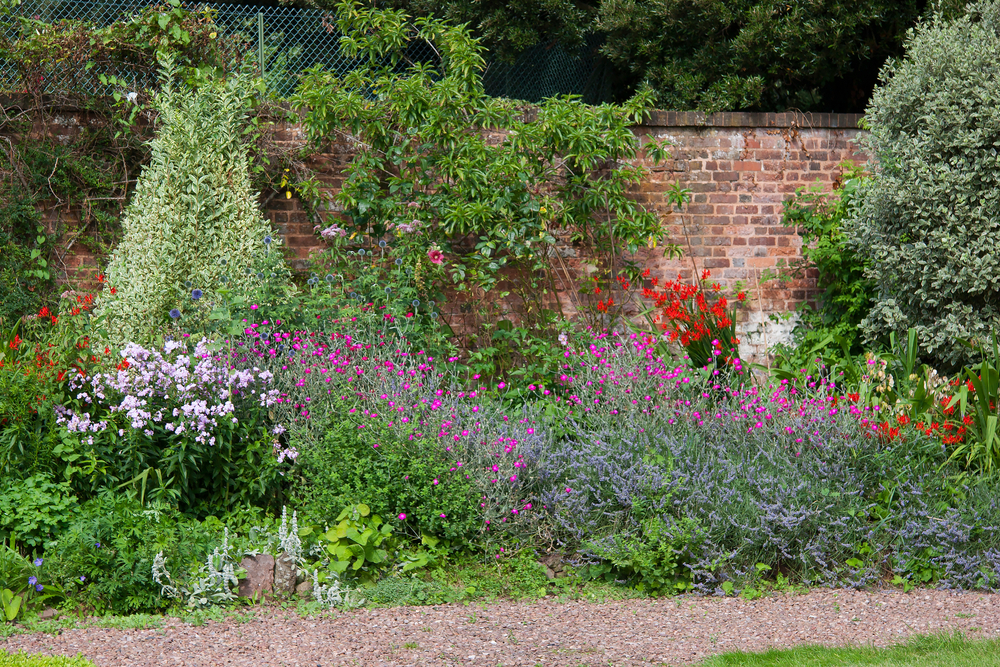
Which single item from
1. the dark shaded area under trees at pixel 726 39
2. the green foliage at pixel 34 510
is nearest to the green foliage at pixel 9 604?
the green foliage at pixel 34 510

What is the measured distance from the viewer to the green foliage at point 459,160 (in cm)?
Result: 648

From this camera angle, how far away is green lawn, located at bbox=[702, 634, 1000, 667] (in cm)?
333

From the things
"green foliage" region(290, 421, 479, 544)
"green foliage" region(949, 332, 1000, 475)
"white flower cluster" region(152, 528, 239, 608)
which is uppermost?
"green foliage" region(949, 332, 1000, 475)

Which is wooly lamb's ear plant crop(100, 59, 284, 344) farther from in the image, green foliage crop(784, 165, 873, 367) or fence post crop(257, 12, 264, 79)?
green foliage crop(784, 165, 873, 367)

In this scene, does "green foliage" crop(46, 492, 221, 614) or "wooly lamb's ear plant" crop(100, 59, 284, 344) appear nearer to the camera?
"green foliage" crop(46, 492, 221, 614)

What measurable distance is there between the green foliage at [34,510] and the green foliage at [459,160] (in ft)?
9.62

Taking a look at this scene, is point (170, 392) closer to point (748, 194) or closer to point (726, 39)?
point (748, 194)

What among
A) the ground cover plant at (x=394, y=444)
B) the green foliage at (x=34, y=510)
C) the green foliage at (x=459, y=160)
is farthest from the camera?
the green foliage at (x=459, y=160)

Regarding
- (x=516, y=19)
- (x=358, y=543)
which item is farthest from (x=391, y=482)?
(x=516, y=19)

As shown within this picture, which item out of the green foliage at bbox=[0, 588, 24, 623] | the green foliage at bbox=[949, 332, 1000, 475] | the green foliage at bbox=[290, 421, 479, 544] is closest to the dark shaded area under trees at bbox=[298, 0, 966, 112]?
the green foliage at bbox=[949, 332, 1000, 475]

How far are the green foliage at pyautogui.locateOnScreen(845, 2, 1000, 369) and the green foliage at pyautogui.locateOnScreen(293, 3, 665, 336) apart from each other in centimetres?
175

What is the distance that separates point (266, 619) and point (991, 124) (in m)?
5.60

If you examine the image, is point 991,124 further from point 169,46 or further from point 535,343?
point 169,46

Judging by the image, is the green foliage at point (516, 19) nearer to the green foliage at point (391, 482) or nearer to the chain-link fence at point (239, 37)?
the chain-link fence at point (239, 37)
